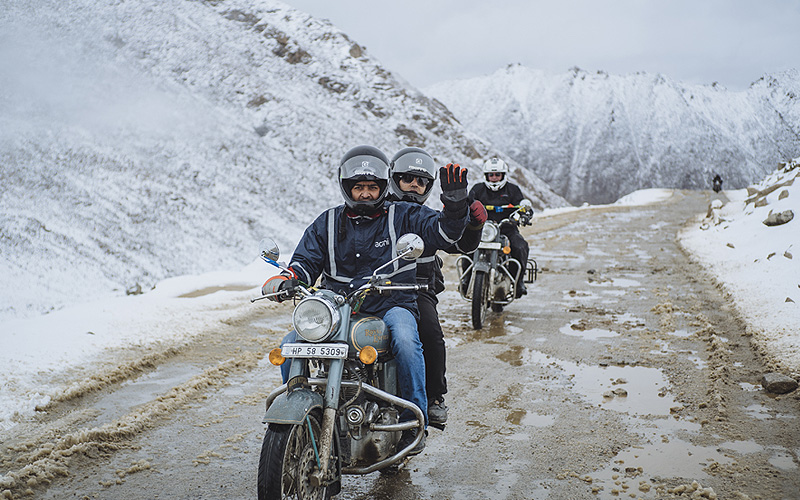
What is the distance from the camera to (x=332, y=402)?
118 inches

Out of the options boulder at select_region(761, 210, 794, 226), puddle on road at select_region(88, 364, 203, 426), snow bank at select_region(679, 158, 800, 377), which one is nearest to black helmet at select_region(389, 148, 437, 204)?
puddle on road at select_region(88, 364, 203, 426)

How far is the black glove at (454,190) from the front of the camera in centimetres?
350

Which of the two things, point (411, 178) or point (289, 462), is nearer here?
point (289, 462)

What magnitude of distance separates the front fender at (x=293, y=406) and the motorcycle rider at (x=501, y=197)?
5.80 metres

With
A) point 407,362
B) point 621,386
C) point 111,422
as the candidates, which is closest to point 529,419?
point 621,386

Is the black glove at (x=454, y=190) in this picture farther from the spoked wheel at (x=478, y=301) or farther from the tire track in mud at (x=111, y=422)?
the spoked wheel at (x=478, y=301)

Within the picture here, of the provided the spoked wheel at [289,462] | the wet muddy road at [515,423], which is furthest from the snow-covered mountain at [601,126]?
the spoked wheel at [289,462]

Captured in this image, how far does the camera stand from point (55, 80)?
28.0m

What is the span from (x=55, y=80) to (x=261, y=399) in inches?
1123

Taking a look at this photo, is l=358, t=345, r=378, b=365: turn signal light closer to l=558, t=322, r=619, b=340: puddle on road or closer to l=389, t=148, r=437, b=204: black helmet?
l=389, t=148, r=437, b=204: black helmet

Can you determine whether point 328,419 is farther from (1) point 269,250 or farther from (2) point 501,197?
(2) point 501,197

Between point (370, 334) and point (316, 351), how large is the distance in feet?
1.29

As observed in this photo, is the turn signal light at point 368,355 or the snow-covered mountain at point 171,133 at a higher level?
the snow-covered mountain at point 171,133

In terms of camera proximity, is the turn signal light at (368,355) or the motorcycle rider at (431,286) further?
A: the motorcycle rider at (431,286)
